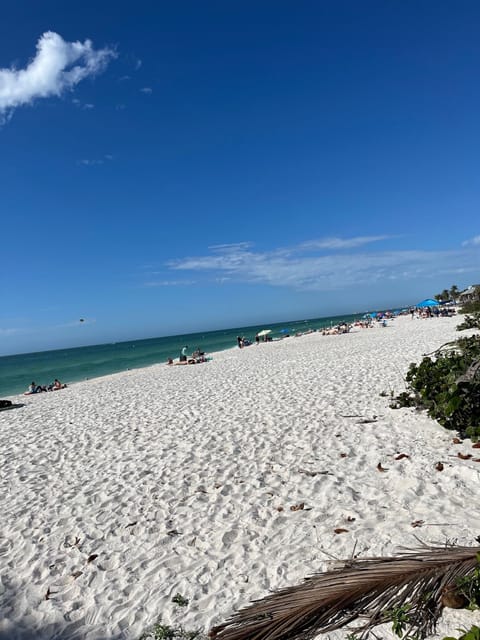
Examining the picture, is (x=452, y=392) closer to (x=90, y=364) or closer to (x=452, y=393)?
(x=452, y=393)

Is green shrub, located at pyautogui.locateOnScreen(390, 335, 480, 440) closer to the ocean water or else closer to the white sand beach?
the white sand beach

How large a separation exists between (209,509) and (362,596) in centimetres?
286

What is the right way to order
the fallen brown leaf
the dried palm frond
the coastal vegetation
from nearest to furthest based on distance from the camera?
the dried palm frond
the fallen brown leaf
the coastal vegetation

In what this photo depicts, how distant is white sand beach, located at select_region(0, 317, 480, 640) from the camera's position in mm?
3268

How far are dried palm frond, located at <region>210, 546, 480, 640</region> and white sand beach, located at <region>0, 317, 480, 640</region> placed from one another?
50 cm

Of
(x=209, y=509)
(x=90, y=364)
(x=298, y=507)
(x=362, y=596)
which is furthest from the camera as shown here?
(x=90, y=364)

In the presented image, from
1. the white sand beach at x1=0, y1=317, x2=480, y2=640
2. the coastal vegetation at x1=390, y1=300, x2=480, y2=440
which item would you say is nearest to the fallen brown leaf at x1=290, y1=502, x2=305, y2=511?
the white sand beach at x1=0, y1=317, x2=480, y2=640

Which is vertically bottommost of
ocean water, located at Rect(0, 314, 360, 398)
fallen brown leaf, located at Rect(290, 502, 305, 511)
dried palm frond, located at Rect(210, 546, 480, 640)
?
ocean water, located at Rect(0, 314, 360, 398)

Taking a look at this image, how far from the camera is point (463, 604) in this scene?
222 centimetres

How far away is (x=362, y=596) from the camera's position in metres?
2.07

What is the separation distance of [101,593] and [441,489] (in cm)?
358

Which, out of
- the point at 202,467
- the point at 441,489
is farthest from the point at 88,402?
the point at 441,489

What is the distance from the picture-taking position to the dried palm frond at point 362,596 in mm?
2047

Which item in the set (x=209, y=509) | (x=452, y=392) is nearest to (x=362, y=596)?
(x=209, y=509)
